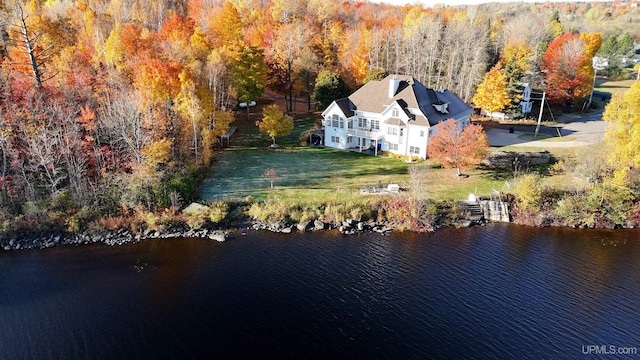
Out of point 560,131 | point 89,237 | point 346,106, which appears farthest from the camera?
point 560,131

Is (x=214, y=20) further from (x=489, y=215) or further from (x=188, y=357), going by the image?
(x=188, y=357)

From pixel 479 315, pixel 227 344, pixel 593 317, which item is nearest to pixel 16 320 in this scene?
pixel 227 344

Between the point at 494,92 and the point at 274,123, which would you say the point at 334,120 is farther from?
the point at 494,92

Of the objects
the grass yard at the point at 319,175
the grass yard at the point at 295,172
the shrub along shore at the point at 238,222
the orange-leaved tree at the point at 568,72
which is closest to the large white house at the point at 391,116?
the grass yard at the point at 319,175

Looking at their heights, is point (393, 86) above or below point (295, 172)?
above

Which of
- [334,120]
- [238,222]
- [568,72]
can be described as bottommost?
[238,222]

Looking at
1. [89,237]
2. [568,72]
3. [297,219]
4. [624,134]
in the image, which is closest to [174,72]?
[89,237]
